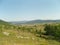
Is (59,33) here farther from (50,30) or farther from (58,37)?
(50,30)

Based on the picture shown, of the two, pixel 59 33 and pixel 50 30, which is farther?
pixel 50 30

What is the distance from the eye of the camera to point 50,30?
93938 millimetres

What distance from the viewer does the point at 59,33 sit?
248ft

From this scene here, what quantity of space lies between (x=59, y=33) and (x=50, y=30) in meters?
18.4

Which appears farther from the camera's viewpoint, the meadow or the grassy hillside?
the meadow

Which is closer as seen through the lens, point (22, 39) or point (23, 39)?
point (22, 39)

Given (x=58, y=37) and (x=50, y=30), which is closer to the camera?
(x=58, y=37)

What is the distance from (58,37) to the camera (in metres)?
76.4

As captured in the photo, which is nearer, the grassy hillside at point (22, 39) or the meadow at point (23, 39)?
the grassy hillside at point (22, 39)

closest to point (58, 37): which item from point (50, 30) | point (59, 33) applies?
point (59, 33)

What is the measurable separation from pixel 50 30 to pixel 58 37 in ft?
58.5
